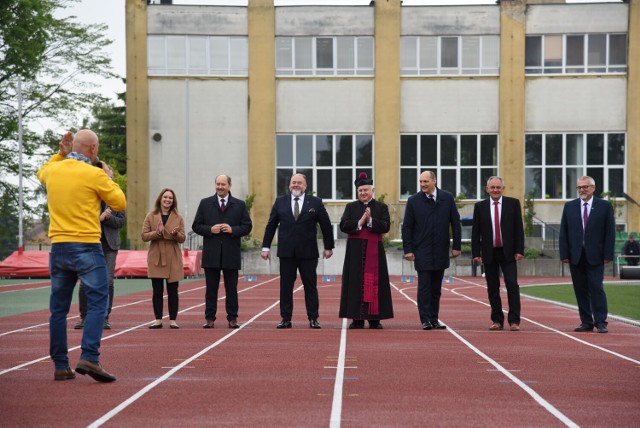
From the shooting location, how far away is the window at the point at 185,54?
50.9 metres

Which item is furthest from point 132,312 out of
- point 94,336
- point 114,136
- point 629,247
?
point 114,136

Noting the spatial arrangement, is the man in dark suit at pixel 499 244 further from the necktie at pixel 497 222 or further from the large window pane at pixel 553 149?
the large window pane at pixel 553 149

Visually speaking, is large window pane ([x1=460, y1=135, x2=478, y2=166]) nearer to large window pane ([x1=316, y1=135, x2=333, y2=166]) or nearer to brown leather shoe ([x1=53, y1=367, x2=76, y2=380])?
large window pane ([x1=316, y1=135, x2=333, y2=166])

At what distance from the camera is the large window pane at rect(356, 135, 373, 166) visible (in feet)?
168

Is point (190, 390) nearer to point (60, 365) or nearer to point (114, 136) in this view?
point (60, 365)

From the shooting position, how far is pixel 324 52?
5125 centimetres

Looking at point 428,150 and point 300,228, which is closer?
point 300,228

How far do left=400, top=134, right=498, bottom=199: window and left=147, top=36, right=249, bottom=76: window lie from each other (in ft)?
26.3

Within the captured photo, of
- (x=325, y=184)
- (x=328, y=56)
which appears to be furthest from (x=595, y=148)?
(x=328, y=56)

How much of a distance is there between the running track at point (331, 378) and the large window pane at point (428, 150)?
34.4 meters

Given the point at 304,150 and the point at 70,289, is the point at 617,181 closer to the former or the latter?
the point at 304,150

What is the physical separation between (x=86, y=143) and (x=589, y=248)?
26.8ft

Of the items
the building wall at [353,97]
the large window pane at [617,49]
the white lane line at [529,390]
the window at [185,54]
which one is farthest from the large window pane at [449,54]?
the white lane line at [529,390]

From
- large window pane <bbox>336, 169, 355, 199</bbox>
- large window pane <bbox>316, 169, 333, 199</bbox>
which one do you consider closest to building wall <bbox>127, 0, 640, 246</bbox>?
large window pane <bbox>336, 169, 355, 199</bbox>
